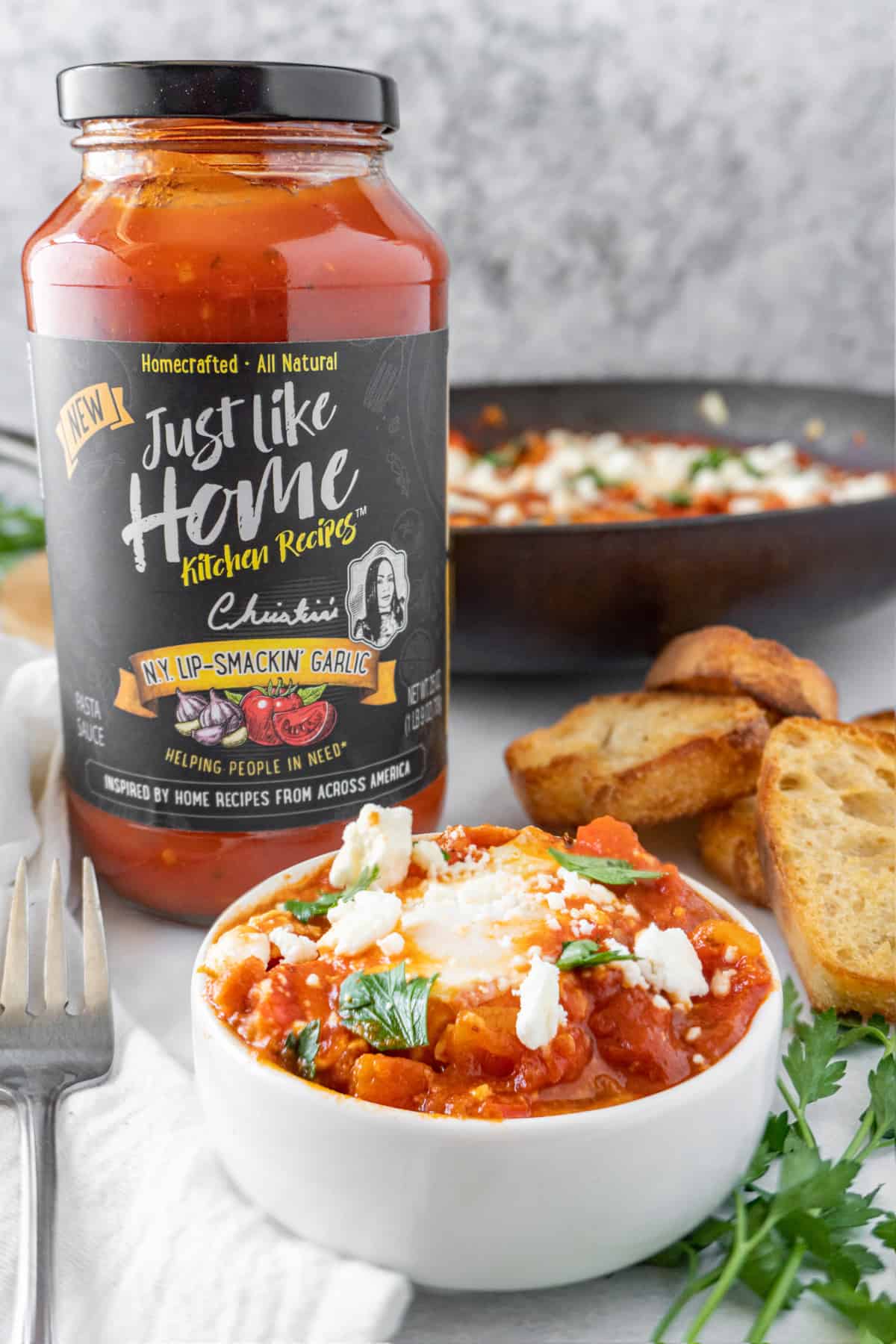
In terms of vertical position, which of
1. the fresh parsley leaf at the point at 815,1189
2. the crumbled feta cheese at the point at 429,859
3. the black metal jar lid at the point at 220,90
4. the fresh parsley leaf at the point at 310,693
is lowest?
the fresh parsley leaf at the point at 815,1189

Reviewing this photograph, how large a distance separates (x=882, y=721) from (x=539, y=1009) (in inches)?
35.9

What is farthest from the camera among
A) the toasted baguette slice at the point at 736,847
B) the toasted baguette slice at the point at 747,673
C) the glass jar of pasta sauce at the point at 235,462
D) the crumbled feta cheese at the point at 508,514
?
the crumbled feta cheese at the point at 508,514

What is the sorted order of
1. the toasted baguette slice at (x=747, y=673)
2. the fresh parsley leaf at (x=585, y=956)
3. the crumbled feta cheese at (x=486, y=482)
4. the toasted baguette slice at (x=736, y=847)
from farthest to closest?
the crumbled feta cheese at (x=486, y=482) < the toasted baguette slice at (x=747, y=673) < the toasted baguette slice at (x=736, y=847) < the fresh parsley leaf at (x=585, y=956)

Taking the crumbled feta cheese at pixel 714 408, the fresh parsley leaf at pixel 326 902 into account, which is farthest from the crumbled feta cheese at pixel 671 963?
the crumbled feta cheese at pixel 714 408

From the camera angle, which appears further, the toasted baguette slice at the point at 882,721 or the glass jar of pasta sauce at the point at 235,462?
the toasted baguette slice at the point at 882,721

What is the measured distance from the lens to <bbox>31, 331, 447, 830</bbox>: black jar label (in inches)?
50.4

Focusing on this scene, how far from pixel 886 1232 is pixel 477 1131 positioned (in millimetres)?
330

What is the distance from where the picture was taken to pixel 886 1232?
0.97m

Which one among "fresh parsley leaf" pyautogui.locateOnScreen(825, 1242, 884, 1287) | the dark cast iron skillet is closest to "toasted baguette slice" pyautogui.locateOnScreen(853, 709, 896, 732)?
the dark cast iron skillet

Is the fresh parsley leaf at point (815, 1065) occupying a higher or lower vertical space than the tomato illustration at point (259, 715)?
lower

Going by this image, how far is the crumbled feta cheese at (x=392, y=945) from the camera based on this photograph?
1.01 metres

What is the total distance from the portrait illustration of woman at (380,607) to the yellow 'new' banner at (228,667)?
0.02 m

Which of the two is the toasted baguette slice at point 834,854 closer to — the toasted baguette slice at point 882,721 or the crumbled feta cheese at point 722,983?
the toasted baguette slice at point 882,721

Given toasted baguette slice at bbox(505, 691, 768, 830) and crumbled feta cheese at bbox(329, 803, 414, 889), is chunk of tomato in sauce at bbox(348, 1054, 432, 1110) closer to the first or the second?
crumbled feta cheese at bbox(329, 803, 414, 889)
